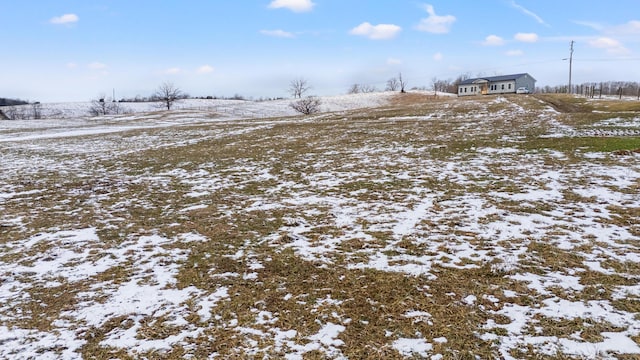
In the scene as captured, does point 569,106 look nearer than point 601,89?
Yes

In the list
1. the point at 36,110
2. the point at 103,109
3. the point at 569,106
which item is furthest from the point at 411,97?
the point at 36,110

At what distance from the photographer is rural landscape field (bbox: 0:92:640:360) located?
3941 millimetres

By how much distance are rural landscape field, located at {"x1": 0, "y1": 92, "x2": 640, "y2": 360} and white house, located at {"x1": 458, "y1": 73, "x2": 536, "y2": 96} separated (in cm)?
9276

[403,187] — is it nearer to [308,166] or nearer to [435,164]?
[435,164]

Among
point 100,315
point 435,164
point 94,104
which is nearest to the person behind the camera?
point 100,315

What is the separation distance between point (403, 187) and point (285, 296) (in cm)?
588

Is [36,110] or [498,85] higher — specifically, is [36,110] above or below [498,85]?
below

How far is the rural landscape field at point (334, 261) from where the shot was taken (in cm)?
394

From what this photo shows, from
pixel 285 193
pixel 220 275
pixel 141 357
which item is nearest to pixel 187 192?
pixel 285 193

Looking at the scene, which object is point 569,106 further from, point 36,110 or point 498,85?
point 36,110

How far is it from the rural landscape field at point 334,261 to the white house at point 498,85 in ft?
304

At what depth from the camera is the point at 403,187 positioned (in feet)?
32.5

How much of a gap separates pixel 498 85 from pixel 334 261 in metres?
105

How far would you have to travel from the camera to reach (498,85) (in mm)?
96625
